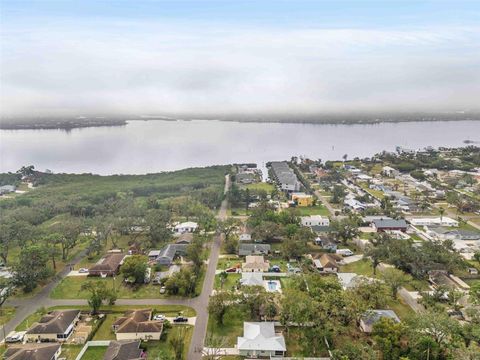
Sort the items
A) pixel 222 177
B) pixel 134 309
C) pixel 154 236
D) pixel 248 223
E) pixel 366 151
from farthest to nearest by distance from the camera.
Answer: pixel 366 151, pixel 222 177, pixel 248 223, pixel 154 236, pixel 134 309

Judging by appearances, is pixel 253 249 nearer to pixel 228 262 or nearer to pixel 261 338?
pixel 228 262

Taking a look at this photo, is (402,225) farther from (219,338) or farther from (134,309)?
(134,309)

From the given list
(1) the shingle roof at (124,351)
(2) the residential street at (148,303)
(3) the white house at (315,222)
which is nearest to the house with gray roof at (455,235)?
(3) the white house at (315,222)

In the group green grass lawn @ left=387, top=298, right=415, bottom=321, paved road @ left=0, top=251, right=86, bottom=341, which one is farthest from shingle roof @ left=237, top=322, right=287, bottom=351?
paved road @ left=0, top=251, right=86, bottom=341

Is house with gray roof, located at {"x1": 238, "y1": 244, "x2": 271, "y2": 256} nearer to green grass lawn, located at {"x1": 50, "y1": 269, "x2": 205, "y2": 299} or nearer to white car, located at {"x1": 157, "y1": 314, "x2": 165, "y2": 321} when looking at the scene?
green grass lawn, located at {"x1": 50, "y1": 269, "x2": 205, "y2": 299}

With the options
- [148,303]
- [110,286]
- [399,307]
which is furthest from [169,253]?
[399,307]

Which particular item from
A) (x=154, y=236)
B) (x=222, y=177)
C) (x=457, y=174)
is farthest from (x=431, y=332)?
(x=457, y=174)

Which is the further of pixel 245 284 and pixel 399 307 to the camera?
pixel 245 284
